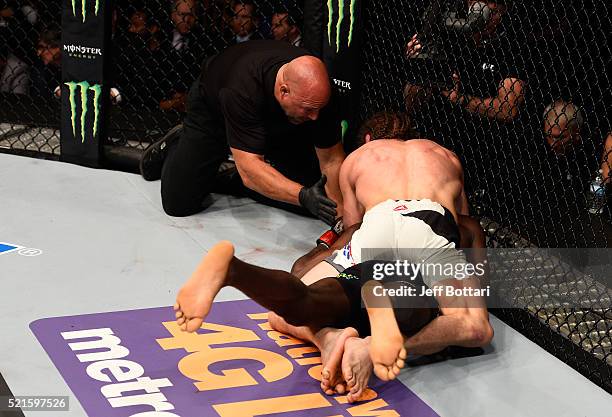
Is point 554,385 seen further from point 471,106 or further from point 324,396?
point 471,106

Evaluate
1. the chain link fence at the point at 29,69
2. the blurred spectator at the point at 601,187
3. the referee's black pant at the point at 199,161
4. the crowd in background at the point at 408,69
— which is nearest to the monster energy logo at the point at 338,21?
the crowd in background at the point at 408,69

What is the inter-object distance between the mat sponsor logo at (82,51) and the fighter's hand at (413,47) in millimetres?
1322

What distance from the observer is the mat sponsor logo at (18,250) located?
3164 millimetres

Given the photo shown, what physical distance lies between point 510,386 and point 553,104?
0.99 metres

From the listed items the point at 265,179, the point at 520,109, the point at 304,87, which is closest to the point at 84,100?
the point at 265,179

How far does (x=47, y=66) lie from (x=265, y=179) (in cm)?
184

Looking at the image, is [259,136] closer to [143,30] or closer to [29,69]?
[143,30]

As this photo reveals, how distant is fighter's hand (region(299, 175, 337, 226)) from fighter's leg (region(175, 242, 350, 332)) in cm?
54

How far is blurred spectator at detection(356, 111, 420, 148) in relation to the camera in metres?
3.12

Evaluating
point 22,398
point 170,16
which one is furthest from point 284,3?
point 22,398

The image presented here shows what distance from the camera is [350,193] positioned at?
9.71ft

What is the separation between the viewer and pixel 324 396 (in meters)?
2.42

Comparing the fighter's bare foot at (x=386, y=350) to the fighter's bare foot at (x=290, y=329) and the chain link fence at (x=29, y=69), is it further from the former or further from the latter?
the chain link fence at (x=29, y=69)

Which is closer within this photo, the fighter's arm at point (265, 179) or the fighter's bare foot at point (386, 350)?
the fighter's bare foot at point (386, 350)
